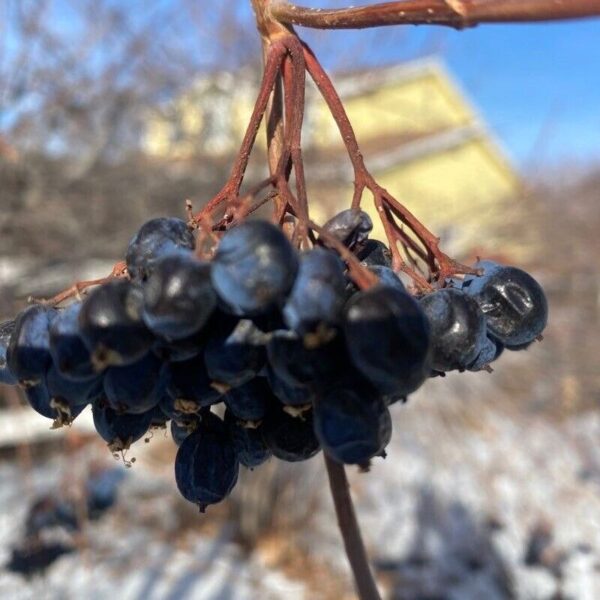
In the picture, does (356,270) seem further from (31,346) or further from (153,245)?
(31,346)

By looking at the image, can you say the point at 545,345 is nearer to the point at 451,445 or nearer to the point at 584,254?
the point at 584,254

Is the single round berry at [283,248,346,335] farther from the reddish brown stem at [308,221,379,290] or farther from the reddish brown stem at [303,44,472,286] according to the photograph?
the reddish brown stem at [303,44,472,286]

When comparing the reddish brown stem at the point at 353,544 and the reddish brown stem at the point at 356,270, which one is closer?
the reddish brown stem at the point at 356,270

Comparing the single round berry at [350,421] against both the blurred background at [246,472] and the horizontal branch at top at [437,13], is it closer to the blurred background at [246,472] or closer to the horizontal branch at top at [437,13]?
the horizontal branch at top at [437,13]

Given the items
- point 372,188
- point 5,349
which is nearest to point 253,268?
point 372,188

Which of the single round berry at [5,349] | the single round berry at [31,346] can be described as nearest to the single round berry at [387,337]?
the single round berry at [31,346]

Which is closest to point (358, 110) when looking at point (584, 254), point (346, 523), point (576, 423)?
point (584, 254)
